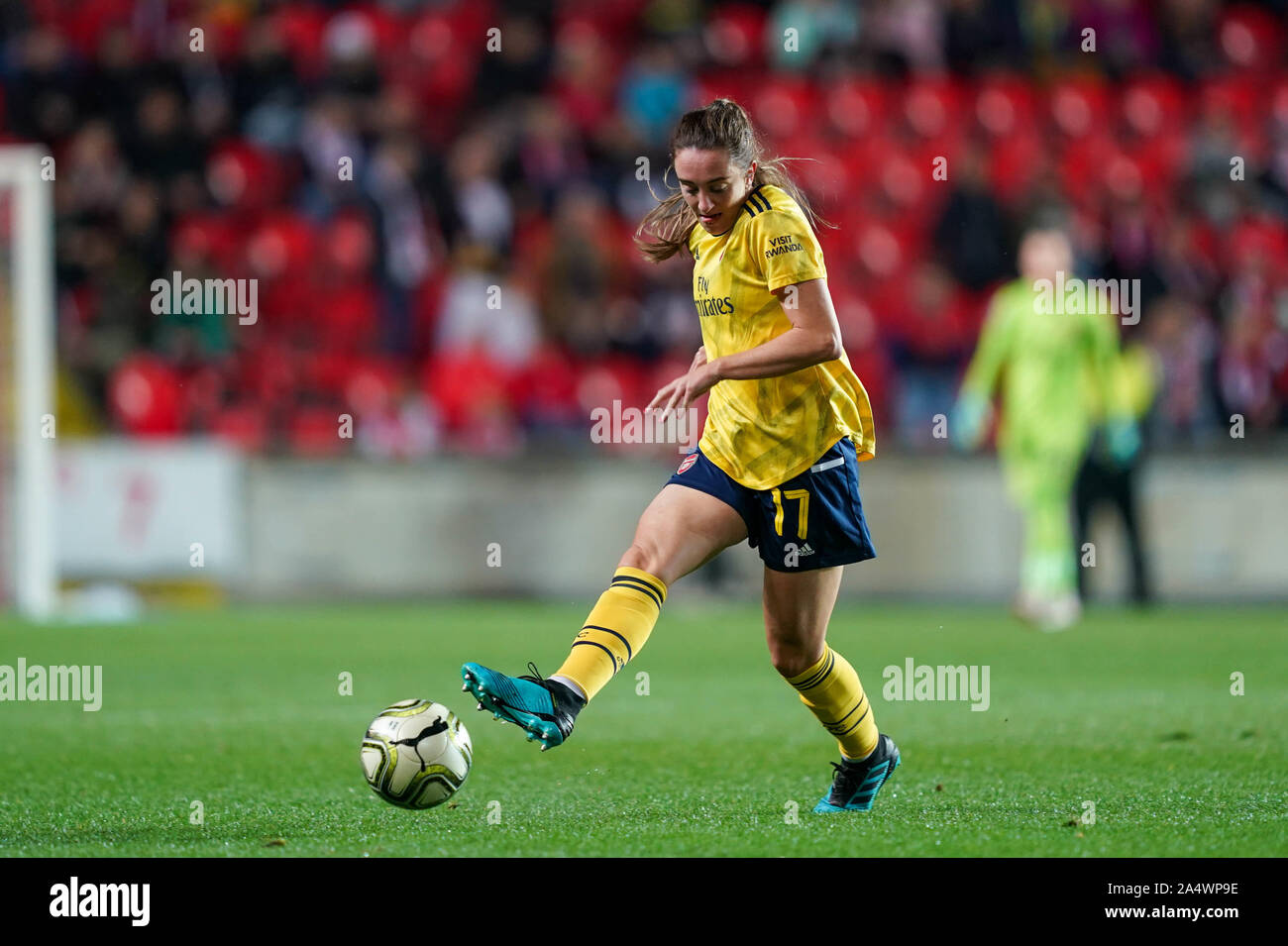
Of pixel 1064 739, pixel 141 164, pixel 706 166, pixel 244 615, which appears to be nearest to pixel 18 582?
pixel 244 615

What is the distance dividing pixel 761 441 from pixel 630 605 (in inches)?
23.5

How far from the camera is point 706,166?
16.5ft

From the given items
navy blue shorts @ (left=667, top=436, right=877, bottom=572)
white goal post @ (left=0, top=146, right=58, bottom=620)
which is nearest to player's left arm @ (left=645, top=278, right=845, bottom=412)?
navy blue shorts @ (left=667, top=436, right=877, bottom=572)

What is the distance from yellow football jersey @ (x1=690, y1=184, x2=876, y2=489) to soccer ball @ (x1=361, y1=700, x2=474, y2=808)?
42.7 inches

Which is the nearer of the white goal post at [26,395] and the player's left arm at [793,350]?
the player's left arm at [793,350]

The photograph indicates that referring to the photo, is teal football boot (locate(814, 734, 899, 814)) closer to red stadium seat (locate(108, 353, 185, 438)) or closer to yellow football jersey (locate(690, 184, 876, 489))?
yellow football jersey (locate(690, 184, 876, 489))

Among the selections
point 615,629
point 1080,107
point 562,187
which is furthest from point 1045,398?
point 615,629

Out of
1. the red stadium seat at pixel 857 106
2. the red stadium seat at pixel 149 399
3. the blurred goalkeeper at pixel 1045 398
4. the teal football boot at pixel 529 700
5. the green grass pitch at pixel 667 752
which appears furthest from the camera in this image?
the red stadium seat at pixel 857 106

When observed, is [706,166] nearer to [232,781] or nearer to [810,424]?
[810,424]

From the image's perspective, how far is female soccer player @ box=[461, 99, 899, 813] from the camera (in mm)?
4980

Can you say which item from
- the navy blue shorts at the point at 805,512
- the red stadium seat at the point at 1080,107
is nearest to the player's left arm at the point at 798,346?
the navy blue shorts at the point at 805,512

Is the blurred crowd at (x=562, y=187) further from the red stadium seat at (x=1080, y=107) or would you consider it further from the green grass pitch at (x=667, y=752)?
the green grass pitch at (x=667, y=752)

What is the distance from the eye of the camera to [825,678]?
5.33 metres

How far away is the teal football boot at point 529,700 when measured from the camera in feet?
14.9
